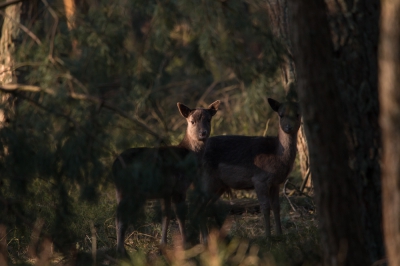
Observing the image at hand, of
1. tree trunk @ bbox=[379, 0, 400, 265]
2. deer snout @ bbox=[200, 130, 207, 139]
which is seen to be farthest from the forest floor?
tree trunk @ bbox=[379, 0, 400, 265]

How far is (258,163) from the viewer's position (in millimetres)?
9156

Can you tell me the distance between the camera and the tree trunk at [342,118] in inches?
194

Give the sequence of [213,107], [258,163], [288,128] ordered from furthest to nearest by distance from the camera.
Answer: [213,107] → [258,163] → [288,128]

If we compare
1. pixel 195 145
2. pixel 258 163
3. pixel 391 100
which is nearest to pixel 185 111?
pixel 195 145

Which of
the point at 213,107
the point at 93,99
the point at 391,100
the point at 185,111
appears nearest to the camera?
the point at 391,100

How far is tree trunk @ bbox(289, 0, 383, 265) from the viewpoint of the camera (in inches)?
194

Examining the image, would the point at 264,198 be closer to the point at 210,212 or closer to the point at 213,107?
the point at 213,107

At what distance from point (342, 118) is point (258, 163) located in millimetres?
4073

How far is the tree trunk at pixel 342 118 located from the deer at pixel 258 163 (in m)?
3.24

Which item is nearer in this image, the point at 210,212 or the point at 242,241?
the point at 210,212

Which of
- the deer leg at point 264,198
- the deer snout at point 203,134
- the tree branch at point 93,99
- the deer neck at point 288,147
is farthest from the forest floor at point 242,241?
the tree branch at point 93,99

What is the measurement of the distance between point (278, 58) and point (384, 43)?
210cm

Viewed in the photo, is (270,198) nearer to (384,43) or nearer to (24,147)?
(24,147)

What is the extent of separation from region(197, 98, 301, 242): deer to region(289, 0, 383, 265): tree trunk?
3.24 meters
